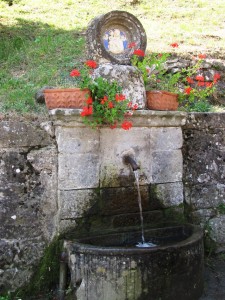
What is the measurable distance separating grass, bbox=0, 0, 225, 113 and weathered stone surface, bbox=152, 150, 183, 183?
4.37ft

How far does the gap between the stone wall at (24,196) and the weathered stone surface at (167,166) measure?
42.8 inches

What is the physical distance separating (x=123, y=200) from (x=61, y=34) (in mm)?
4352

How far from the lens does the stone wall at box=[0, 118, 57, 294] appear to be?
3551 mm

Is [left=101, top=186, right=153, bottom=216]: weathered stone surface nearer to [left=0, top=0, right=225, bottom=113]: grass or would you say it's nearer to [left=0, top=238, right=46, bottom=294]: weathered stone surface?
[left=0, top=238, right=46, bottom=294]: weathered stone surface

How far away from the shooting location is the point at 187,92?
4.15 metres

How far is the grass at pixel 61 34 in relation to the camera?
507 cm

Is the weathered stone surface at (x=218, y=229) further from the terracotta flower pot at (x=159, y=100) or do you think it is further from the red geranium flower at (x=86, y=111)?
the red geranium flower at (x=86, y=111)

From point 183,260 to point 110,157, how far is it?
3.98 ft

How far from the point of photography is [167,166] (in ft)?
13.8

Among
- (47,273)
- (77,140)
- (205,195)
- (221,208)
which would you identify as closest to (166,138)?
(205,195)

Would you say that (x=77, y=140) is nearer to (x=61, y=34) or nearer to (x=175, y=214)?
(x=175, y=214)

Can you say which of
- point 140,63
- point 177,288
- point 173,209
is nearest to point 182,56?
point 140,63

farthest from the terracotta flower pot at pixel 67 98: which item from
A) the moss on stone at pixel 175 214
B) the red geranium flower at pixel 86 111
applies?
the moss on stone at pixel 175 214

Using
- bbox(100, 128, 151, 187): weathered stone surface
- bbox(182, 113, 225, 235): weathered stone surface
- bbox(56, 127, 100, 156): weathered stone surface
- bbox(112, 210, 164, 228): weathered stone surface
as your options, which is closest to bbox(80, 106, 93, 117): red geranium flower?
bbox(56, 127, 100, 156): weathered stone surface
